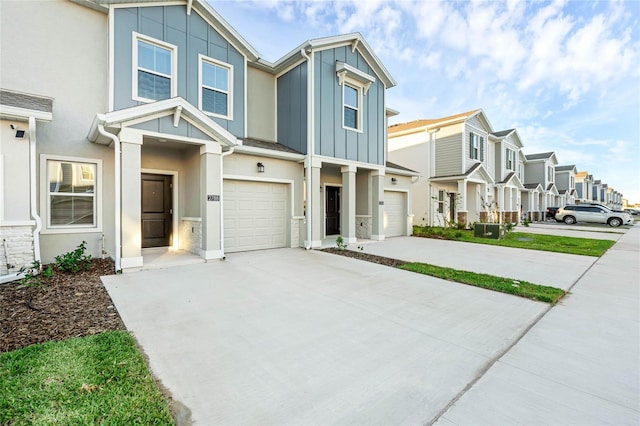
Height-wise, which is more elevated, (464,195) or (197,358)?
(464,195)

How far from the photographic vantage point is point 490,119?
20.1 m

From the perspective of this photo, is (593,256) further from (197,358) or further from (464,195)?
(197,358)

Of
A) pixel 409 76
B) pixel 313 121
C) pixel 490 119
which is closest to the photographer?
pixel 313 121

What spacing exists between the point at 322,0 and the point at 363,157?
651cm

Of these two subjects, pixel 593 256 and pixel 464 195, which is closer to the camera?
pixel 593 256

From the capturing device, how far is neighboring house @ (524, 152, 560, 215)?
100 ft

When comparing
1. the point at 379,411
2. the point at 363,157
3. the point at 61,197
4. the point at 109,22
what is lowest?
the point at 379,411

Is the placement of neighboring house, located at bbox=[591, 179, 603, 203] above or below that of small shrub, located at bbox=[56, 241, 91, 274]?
above

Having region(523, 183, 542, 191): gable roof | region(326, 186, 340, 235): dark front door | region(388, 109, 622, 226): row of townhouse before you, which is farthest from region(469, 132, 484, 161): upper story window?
region(523, 183, 542, 191): gable roof

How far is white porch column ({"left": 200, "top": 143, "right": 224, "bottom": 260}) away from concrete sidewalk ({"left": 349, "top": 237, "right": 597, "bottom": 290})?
4.51 meters

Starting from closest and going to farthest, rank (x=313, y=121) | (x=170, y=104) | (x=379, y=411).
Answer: (x=379, y=411) < (x=170, y=104) < (x=313, y=121)

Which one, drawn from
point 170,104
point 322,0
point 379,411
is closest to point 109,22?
point 170,104

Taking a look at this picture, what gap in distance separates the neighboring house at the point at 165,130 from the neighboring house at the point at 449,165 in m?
8.00

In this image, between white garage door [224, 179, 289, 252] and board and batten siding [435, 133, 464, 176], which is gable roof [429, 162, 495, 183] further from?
white garage door [224, 179, 289, 252]
